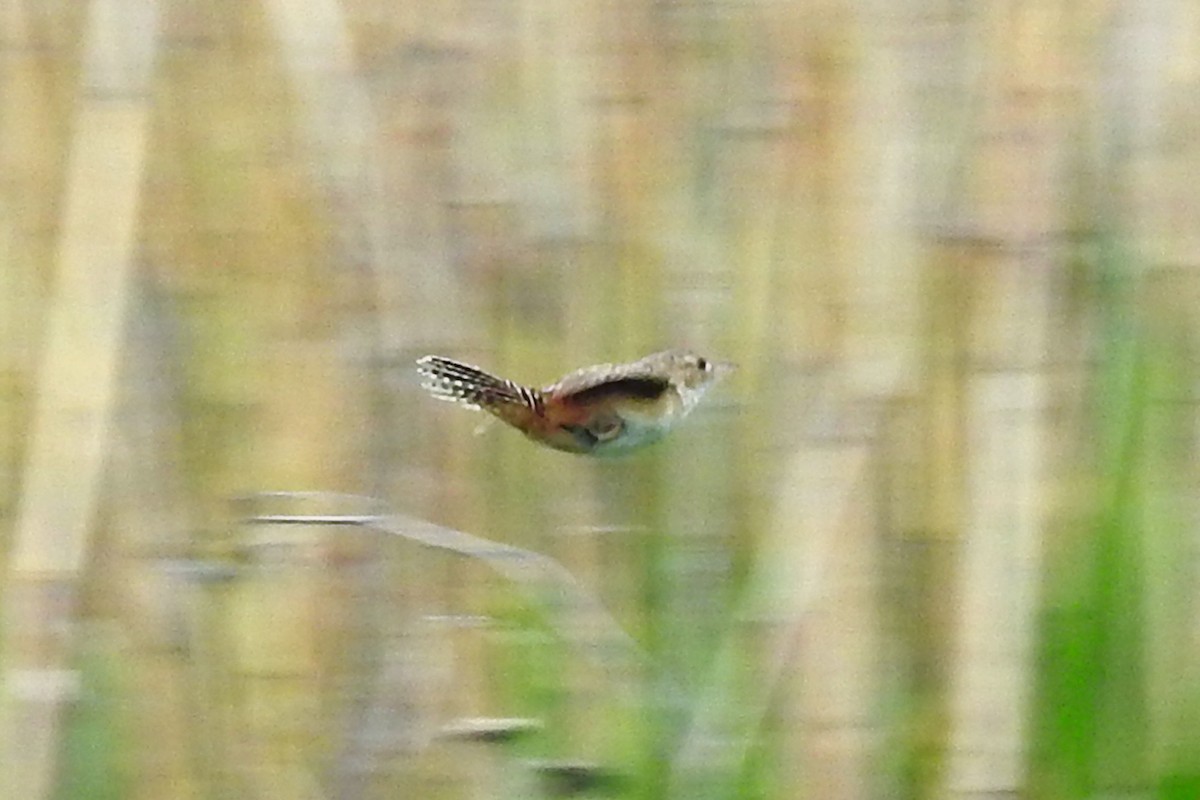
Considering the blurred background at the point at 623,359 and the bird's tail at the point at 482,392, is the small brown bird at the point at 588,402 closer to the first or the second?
the bird's tail at the point at 482,392

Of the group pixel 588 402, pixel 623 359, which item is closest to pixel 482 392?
pixel 588 402

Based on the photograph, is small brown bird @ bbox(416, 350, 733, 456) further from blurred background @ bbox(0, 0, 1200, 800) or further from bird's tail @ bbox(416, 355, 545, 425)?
blurred background @ bbox(0, 0, 1200, 800)

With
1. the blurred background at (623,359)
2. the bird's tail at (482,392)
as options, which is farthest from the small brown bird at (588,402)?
the blurred background at (623,359)

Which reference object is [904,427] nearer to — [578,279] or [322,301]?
[578,279]

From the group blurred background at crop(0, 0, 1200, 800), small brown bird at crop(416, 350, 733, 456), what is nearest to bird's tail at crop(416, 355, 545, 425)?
small brown bird at crop(416, 350, 733, 456)

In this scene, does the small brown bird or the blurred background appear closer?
the small brown bird

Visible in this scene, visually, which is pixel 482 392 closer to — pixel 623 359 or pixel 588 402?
pixel 588 402

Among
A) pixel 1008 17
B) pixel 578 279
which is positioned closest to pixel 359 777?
pixel 578 279
